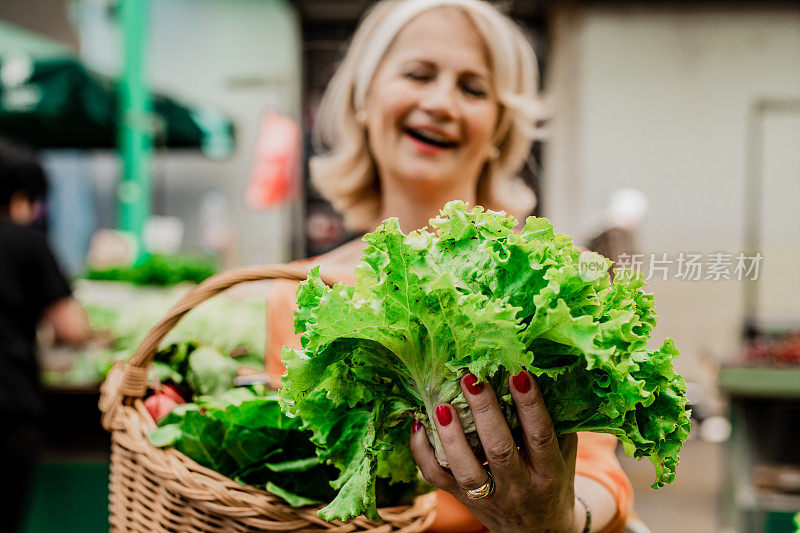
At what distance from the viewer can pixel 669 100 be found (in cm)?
809

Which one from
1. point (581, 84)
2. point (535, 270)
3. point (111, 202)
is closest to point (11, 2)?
point (111, 202)

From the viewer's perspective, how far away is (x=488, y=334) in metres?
0.80

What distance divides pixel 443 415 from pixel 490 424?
2.3 inches

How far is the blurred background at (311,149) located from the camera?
195 inches

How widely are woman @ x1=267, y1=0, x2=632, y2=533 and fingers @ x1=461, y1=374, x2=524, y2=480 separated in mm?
36

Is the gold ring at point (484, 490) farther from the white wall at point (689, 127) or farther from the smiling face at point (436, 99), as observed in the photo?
the white wall at point (689, 127)

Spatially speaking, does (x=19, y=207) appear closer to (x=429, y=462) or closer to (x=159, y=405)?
(x=159, y=405)

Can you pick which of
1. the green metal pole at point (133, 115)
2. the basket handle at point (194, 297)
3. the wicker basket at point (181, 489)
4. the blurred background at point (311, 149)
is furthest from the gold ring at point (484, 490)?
the green metal pole at point (133, 115)

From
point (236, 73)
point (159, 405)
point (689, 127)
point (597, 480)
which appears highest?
point (236, 73)

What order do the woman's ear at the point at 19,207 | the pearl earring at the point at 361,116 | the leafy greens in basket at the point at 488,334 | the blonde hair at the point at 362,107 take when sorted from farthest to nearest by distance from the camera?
the woman's ear at the point at 19,207, the pearl earring at the point at 361,116, the blonde hair at the point at 362,107, the leafy greens in basket at the point at 488,334

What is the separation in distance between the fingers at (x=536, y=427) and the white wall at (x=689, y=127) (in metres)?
7.25

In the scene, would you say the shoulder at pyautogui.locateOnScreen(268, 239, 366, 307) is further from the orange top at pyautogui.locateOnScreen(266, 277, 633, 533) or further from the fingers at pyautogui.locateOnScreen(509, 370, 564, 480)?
the fingers at pyautogui.locateOnScreen(509, 370, 564, 480)

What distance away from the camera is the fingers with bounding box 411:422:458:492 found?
91 cm
